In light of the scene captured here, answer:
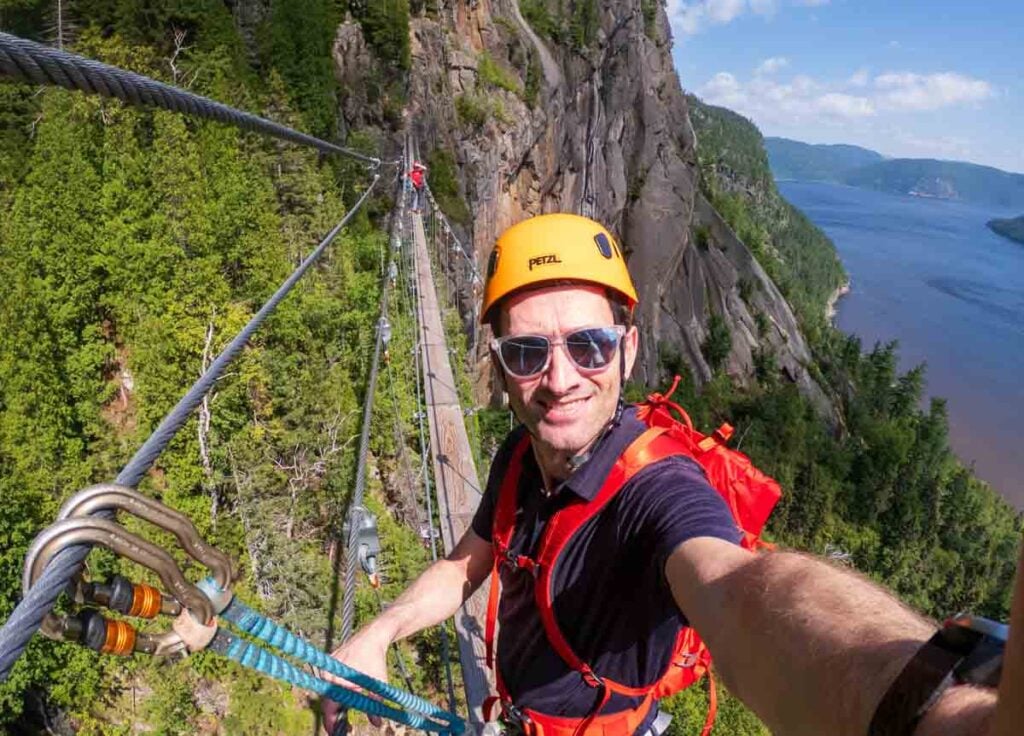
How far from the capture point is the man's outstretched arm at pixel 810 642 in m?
0.79

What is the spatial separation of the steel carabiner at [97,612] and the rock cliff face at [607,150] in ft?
84.3

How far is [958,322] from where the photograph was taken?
101m

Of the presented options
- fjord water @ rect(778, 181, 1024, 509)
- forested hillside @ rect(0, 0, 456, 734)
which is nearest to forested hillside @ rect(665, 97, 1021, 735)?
fjord water @ rect(778, 181, 1024, 509)

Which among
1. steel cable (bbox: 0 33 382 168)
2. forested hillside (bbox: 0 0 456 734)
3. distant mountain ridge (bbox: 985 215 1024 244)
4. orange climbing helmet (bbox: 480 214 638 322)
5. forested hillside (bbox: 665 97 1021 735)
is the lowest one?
forested hillside (bbox: 665 97 1021 735)

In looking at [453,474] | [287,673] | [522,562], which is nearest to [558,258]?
[522,562]

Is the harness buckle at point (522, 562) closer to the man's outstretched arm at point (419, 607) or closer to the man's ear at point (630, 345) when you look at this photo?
the man's outstretched arm at point (419, 607)

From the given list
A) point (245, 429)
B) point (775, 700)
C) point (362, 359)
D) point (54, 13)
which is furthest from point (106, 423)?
point (775, 700)

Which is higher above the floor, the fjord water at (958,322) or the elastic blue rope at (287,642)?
the elastic blue rope at (287,642)

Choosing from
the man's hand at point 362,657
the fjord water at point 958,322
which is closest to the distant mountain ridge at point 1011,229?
the fjord water at point 958,322

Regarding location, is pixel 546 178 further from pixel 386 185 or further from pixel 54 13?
pixel 54 13

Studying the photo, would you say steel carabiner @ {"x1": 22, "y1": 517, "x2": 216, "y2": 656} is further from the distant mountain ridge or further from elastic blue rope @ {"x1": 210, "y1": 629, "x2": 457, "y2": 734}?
the distant mountain ridge

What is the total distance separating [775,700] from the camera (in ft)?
3.18

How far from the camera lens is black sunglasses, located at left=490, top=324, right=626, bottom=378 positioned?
6.14ft

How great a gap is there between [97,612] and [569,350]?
124 centimetres
